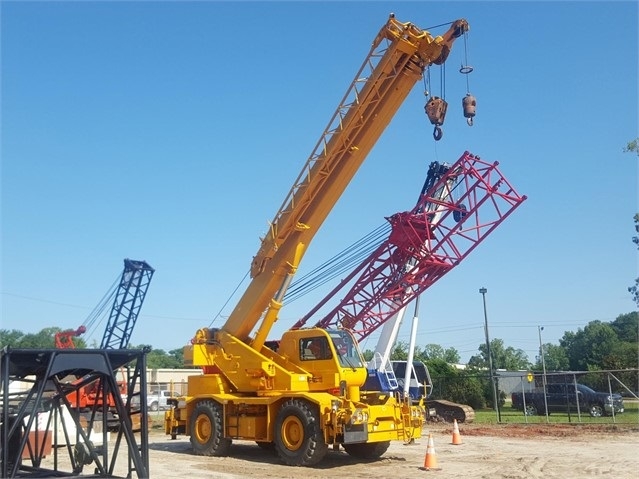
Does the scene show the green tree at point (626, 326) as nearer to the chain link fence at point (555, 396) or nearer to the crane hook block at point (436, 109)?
the chain link fence at point (555, 396)

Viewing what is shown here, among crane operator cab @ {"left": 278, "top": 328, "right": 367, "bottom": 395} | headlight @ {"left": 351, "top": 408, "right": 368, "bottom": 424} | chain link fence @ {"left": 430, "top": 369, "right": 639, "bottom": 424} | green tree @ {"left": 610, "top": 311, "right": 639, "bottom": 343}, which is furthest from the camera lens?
green tree @ {"left": 610, "top": 311, "right": 639, "bottom": 343}

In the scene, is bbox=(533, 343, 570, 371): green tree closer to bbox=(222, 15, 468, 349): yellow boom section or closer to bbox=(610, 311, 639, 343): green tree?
bbox=(610, 311, 639, 343): green tree

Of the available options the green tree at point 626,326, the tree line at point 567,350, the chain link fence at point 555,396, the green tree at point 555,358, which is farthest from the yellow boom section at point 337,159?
the green tree at point 626,326

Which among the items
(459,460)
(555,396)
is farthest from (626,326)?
(459,460)

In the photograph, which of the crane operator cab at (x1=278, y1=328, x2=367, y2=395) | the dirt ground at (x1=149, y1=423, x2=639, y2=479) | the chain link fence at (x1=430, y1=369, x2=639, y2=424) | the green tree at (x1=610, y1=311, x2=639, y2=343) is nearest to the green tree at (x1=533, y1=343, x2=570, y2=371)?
the green tree at (x1=610, y1=311, x2=639, y2=343)

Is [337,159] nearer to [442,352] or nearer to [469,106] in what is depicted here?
[469,106]

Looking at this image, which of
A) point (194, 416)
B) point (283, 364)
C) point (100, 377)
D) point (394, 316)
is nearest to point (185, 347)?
point (194, 416)

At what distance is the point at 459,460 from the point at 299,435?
3.76m

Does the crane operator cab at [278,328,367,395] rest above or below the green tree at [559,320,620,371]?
below

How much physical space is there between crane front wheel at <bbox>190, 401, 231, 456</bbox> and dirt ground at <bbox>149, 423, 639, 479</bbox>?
0.30 m

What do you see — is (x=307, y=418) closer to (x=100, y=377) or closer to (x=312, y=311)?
(x=100, y=377)

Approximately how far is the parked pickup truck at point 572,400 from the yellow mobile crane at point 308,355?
54.5 feet

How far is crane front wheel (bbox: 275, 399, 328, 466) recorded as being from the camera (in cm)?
1436

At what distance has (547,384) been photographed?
Answer: 31.9 metres
